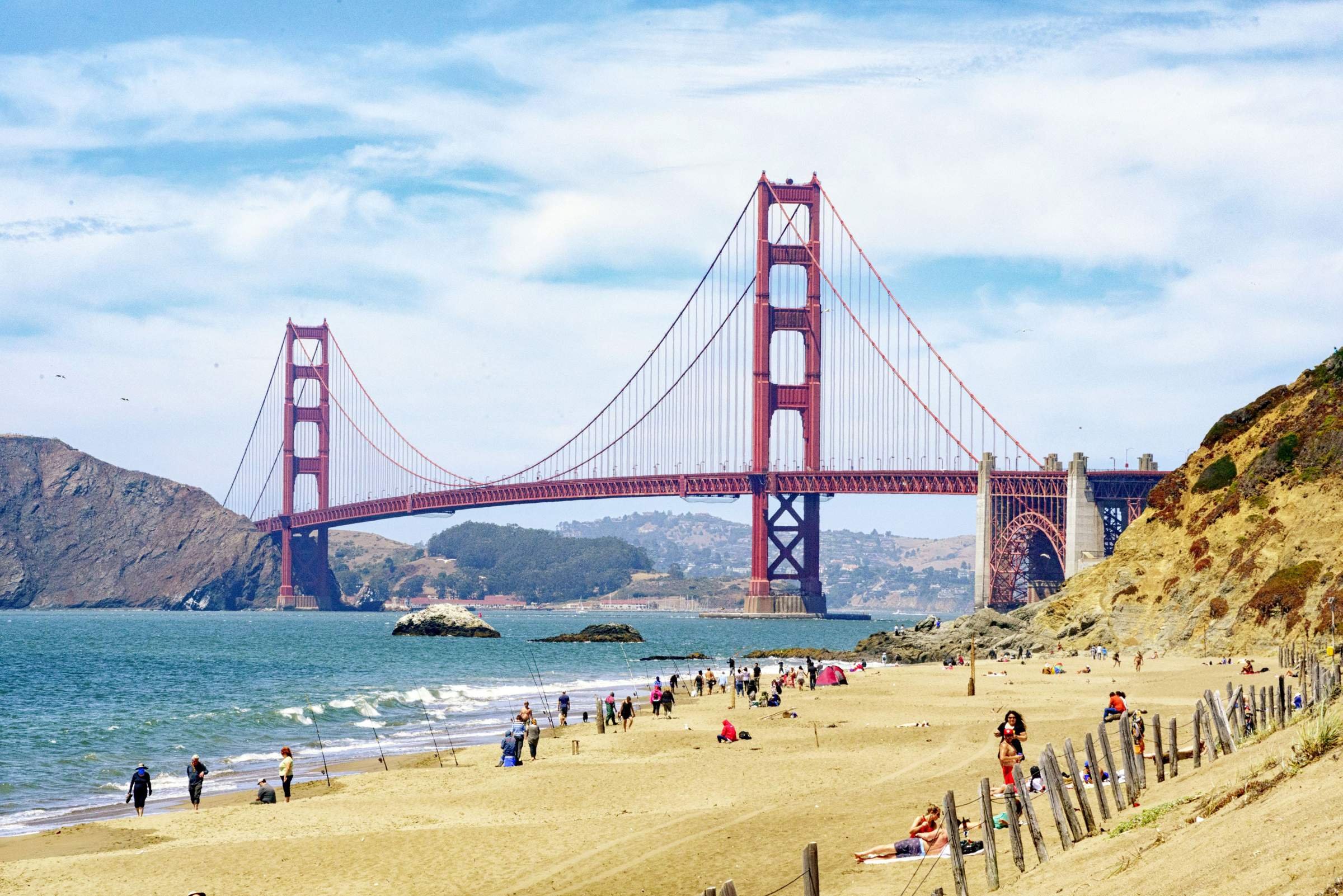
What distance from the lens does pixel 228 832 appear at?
20.7 metres

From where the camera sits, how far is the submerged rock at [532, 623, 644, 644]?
104 m

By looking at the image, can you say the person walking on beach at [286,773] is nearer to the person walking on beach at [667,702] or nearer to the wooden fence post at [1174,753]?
the wooden fence post at [1174,753]

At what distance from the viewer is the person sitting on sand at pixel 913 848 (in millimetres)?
15414

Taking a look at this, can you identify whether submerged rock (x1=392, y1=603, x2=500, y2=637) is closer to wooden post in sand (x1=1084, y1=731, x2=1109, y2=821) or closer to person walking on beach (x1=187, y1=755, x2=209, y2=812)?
person walking on beach (x1=187, y1=755, x2=209, y2=812)

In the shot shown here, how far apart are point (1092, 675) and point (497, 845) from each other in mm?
27062

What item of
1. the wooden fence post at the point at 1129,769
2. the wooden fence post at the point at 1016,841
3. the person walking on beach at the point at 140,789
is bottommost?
the person walking on beach at the point at 140,789

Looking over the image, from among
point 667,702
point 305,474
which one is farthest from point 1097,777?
point 305,474

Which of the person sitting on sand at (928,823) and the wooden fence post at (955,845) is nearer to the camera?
the wooden fence post at (955,845)

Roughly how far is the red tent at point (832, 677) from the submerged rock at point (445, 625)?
218 feet

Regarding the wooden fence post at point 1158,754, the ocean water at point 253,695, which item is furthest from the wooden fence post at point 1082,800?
the ocean water at point 253,695

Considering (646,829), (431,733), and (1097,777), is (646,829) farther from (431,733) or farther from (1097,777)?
(431,733)

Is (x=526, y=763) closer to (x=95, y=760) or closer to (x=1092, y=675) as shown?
(x=95, y=760)

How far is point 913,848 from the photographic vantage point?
15.4 m

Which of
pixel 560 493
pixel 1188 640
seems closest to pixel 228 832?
pixel 1188 640
